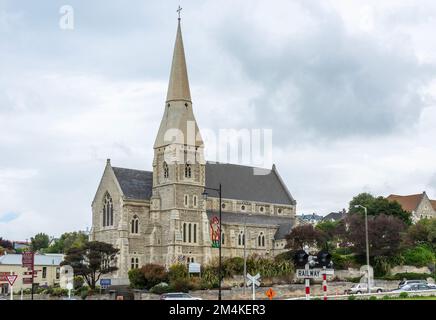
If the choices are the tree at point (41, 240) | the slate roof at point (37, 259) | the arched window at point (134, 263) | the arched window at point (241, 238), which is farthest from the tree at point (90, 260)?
the tree at point (41, 240)

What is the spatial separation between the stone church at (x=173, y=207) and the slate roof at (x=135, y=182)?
0.15 metres

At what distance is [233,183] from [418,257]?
35.6 metres

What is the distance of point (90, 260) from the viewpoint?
8844 centimetres

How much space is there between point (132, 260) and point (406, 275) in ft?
122

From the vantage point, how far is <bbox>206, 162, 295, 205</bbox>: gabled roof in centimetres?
11700

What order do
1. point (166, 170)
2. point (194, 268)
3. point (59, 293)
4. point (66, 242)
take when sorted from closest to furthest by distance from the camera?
point (59, 293), point (194, 268), point (166, 170), point (66, 242)

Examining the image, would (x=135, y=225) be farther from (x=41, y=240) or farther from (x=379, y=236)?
(x=41, y=240)

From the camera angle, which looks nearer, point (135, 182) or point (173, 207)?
point (173, 207)

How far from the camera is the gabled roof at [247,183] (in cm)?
11700

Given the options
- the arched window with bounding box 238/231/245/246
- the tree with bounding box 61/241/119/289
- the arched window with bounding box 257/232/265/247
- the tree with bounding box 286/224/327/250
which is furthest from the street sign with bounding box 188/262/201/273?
the arched window with bounding box 257/232/265/247

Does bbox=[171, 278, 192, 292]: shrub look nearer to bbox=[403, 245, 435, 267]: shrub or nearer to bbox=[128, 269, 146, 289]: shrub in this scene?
bbox=[128, 269, 146, 289]: shrub

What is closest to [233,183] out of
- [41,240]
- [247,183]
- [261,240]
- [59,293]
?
[247,183]

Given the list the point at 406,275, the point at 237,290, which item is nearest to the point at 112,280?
the point at 237,290

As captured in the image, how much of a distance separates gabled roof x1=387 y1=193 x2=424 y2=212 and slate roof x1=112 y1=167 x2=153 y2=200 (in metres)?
67.2
